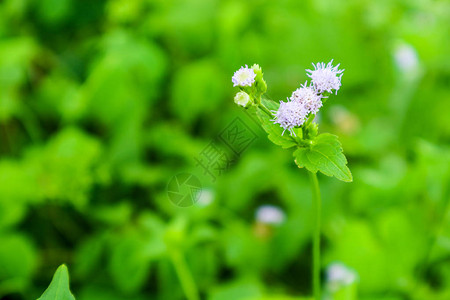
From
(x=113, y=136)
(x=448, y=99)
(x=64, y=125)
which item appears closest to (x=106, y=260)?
(x=113, y=136)

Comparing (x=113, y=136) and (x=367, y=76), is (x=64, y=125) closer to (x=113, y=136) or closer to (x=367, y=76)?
(x=113, y=136)

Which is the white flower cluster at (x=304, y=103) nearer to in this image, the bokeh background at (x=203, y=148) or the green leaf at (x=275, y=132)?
the green leaf at (x=275, y=132)

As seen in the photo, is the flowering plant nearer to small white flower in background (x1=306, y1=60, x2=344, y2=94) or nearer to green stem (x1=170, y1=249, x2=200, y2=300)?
small white flower in background (x1=306, y1=60, x2=344, y2=94)

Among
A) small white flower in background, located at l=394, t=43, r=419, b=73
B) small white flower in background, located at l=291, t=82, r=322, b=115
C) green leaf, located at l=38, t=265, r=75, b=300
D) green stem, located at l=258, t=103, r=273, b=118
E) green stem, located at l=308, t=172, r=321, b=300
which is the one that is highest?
small white flower in background, located at l=394, t=43, r=419, b=73

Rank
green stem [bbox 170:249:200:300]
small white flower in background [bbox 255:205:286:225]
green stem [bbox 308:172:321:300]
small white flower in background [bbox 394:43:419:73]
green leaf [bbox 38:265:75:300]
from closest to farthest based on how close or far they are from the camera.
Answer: green leaf [bbox 38:265:75:300] → green stem [bbox 308:172:321:300] → green stem [bbox 170:249:200:300] → small white flower in background [bbox 255:205:286:225] → small white flower in background [bbox 394:43:419:73]

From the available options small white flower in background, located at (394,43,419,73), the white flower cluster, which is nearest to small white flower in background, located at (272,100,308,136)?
the white flower cluster

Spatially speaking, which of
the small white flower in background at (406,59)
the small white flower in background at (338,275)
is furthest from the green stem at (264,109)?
the small white flower in background at (406,59)
